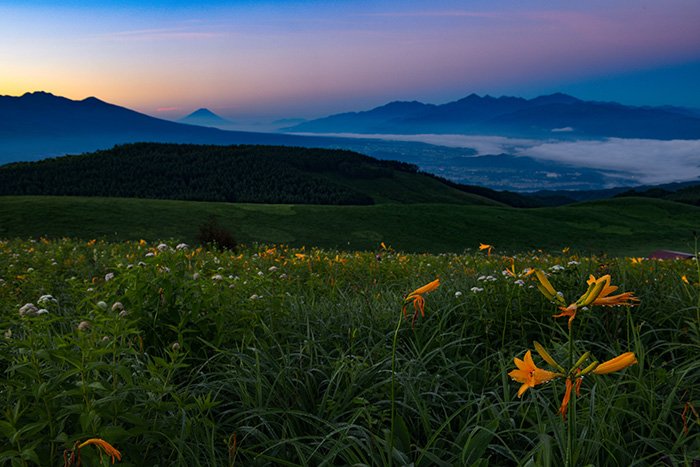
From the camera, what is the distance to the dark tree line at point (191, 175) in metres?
75.7

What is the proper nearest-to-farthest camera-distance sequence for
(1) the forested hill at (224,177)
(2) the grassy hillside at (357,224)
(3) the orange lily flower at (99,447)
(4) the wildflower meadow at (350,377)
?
(3) the orange lily flower at (99,447), (4) the wildflower meadow at (350,377), (2) the grassy hillside at (357,224), (1) the forested hill at (224,177)

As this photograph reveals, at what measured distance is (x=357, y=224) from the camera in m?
44.6

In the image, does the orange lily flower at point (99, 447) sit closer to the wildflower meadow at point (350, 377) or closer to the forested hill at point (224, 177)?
the wildflower meadow at point (350, 377)

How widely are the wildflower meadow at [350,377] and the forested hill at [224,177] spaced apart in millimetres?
70444

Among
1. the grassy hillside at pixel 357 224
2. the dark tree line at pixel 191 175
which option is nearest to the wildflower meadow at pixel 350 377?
the grassy hillside at pixel 357 224

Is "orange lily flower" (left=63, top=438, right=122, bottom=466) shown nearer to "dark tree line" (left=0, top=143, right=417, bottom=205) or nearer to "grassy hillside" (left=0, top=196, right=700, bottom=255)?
"grassy hillside" (left=0, top=196, right=700, bottom=255)

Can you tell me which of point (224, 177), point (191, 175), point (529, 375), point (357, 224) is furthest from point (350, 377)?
point (191, 175)

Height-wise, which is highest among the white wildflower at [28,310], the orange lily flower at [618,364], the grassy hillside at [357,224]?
the orange lily flower at [618,364]

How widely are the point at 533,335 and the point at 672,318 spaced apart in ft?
4.88

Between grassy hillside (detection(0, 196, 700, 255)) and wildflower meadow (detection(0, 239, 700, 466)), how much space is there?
32.1 meters

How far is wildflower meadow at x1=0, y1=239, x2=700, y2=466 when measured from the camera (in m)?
2.54

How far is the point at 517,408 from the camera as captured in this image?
350cm

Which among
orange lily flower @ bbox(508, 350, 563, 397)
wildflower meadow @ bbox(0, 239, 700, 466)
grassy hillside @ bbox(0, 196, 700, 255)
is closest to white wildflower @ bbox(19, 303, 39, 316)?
wildflower meadow @ bbox(0, 239, 700, 466)

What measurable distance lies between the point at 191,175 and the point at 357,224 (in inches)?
2175
